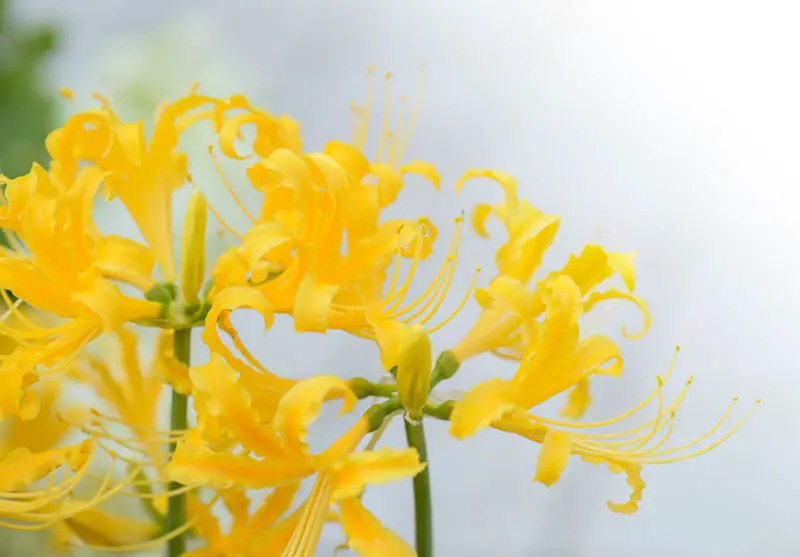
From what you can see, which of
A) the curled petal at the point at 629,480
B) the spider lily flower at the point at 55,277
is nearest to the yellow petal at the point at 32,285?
the spider lily flower at the point at 55,277

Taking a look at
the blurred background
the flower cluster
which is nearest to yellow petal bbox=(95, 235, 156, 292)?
the flower cluster

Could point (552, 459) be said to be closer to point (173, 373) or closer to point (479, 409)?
point (479, 409)

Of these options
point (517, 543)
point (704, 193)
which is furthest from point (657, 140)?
point (517, 543)

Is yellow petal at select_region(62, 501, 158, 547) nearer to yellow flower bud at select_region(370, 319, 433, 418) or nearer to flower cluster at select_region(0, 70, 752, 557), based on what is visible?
flower cluster at select_region(0, 70, 752, 557)

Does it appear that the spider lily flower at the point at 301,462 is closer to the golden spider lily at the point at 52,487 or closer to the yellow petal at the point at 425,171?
the golden spider lily at the point at 52,487

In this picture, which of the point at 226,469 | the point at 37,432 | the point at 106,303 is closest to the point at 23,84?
the point at 37,432

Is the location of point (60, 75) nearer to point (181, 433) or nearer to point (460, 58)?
point (460, 58)
